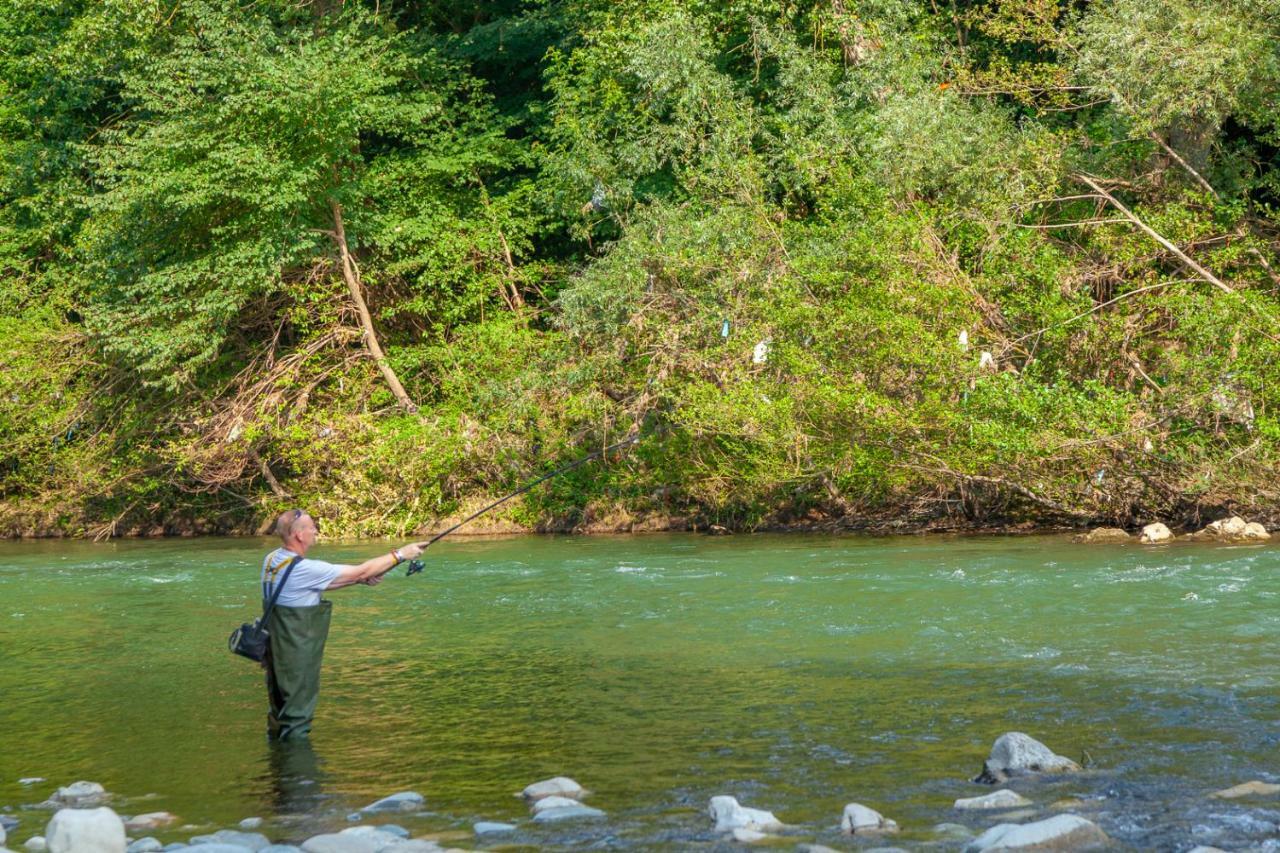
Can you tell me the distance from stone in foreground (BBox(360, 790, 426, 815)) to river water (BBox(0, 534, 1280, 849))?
0.48ft

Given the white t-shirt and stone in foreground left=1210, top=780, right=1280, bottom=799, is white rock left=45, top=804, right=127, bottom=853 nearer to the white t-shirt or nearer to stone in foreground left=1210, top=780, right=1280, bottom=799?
the white t-shirt

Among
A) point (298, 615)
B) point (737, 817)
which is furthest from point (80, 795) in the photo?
point (737, 817)

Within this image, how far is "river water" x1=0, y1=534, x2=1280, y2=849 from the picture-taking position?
240 inches

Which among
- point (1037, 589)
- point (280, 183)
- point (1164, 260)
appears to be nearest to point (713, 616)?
point (1037, 589)

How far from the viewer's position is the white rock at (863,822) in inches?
215

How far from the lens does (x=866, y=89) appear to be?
20.0 metres

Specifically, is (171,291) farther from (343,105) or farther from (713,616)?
(713,616)

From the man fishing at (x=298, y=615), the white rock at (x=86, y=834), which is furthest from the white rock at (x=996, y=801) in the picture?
the white rock at (x=86, y=834)

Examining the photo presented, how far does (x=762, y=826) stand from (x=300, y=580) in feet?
9.57

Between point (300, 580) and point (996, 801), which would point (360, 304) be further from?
point (996, 801)

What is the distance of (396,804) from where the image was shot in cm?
616

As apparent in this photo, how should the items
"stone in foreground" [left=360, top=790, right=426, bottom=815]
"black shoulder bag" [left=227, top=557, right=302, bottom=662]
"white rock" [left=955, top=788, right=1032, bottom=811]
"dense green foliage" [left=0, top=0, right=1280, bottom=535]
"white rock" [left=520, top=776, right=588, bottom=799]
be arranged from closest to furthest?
"white rock" [left=955, top=788, right=1032, bottom=811] < "stone in foreground" [left=360, top=790, right=426, bottom=815] < "white rock" [left=520, top=776, right=588, bottom=799] < "black shoulder bag" [left=227, top=557, right=302, bottom=662] < "dense green foliage" [left=0, top=0, right=1280, bottom=535]

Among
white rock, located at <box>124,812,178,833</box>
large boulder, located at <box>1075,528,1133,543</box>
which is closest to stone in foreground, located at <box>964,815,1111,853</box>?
white rock, located at <box>124,812,178,833</box>

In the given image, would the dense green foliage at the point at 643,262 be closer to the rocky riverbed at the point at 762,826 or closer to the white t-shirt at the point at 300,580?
the white t-shirt at the point at 300,580
